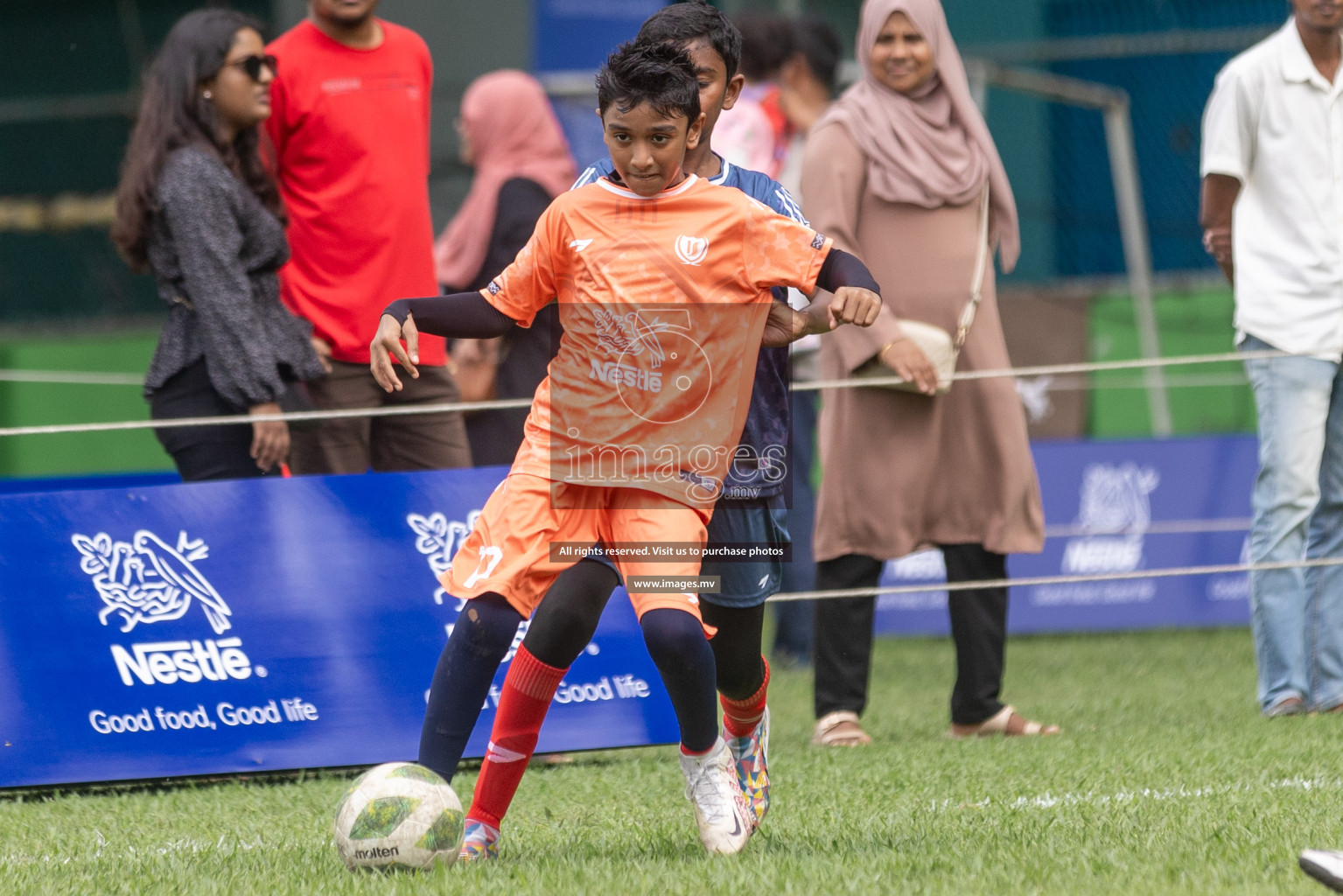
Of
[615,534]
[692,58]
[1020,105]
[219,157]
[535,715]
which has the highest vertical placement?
[692,58]

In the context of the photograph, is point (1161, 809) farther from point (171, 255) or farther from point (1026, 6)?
point (1026, 6)

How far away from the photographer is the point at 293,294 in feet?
18.1

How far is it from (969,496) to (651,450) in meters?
2.10

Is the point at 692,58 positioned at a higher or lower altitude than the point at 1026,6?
higher

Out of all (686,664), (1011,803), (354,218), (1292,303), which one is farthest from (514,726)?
(1292,303)

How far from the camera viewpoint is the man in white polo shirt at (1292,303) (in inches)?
220

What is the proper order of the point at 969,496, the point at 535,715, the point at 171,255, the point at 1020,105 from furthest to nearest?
1. the point at 1020,105
2. the point at 969,496
3. the point at 171,255
4. the point at 535,715

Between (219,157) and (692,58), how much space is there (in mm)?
1905

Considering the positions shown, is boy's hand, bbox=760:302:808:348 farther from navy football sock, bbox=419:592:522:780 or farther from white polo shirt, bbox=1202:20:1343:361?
white polo shirt, bbox=1202:20:1343:361

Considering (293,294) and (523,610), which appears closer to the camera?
(523,610)

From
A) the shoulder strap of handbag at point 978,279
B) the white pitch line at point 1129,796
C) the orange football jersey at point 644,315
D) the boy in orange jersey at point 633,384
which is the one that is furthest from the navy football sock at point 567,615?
the shoulder strap of handbag at point 978,279

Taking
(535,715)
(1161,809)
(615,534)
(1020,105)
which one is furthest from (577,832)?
(1020,105)

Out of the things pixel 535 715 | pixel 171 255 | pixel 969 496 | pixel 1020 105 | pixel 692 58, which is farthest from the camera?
pixel 1020 105

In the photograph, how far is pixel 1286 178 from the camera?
5684 millimetres
